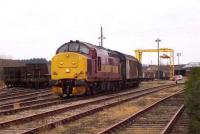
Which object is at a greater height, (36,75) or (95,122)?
(36,75)

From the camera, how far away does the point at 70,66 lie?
26.5 metres

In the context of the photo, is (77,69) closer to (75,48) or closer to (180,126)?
(75,48)

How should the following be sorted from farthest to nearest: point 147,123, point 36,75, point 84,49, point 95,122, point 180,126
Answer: point 36,75 < point 84,49 < point 95,122 < point 147,123 < point 180,126

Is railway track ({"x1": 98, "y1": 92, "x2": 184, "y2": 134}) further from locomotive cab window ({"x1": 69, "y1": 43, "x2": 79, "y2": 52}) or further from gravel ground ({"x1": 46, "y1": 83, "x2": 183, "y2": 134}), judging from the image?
locomotive cab window ({"x1": 69, "y1": 43, "x2": 79, "y2": 52})

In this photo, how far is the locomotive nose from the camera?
2641 cm

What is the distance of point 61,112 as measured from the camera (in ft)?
60.6

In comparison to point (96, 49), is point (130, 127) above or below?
below

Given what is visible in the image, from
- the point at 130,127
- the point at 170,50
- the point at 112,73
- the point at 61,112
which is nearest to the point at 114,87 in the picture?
the point at 112,73

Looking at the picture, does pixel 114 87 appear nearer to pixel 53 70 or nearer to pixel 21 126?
pixel 53 70

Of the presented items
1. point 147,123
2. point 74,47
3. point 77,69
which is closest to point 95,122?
point 147,123

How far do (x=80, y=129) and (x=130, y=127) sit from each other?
5.26 feet

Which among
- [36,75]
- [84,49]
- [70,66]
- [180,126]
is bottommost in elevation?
[180,126]

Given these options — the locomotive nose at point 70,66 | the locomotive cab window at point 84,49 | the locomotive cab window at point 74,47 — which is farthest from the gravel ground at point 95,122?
the locomotive cab window at point 74,47

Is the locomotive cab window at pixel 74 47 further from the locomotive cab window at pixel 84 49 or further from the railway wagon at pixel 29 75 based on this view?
the railway wagon at pixel 29 75
